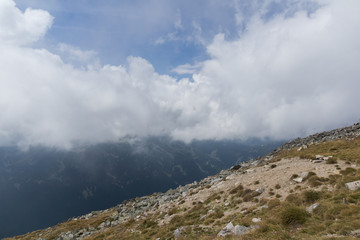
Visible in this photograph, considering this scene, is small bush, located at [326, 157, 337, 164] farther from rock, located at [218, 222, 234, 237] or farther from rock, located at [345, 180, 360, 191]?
rock, located at [218, 222, 234, 237]

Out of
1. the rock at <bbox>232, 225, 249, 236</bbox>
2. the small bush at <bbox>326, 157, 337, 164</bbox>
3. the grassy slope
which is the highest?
the small bush at <bbox>326, 157, 337, 164</bbox>

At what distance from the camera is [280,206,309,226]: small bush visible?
16.7 meters

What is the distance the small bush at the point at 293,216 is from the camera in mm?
16714

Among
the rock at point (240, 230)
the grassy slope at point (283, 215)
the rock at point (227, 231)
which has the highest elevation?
the rock at point (240, 230)

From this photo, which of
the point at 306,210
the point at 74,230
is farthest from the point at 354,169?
the point at 74,230

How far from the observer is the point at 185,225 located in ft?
78.3

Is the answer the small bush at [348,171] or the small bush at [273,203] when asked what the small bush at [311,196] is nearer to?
the small bush at [273,203]

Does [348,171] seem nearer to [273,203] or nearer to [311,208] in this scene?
[311,208]

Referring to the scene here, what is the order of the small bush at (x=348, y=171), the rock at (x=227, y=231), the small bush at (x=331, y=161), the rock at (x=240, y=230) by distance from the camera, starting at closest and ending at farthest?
the rock at (x=240, y=230), the rock at (x=227, y=231), the small bush at (x=348, y=171), the small bush at (x=331, y=161)

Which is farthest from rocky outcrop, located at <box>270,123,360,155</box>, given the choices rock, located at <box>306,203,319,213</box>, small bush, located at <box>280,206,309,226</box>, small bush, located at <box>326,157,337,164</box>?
small bush, located at <box>280,206,309,226</box>

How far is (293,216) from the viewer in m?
17.0

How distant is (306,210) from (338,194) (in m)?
4.80

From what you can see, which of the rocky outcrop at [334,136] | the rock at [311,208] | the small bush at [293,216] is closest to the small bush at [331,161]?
the rock at [311,208]

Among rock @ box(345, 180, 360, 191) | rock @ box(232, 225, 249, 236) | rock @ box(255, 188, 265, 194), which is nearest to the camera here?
rock @ box(232, 225, 249, 236)
